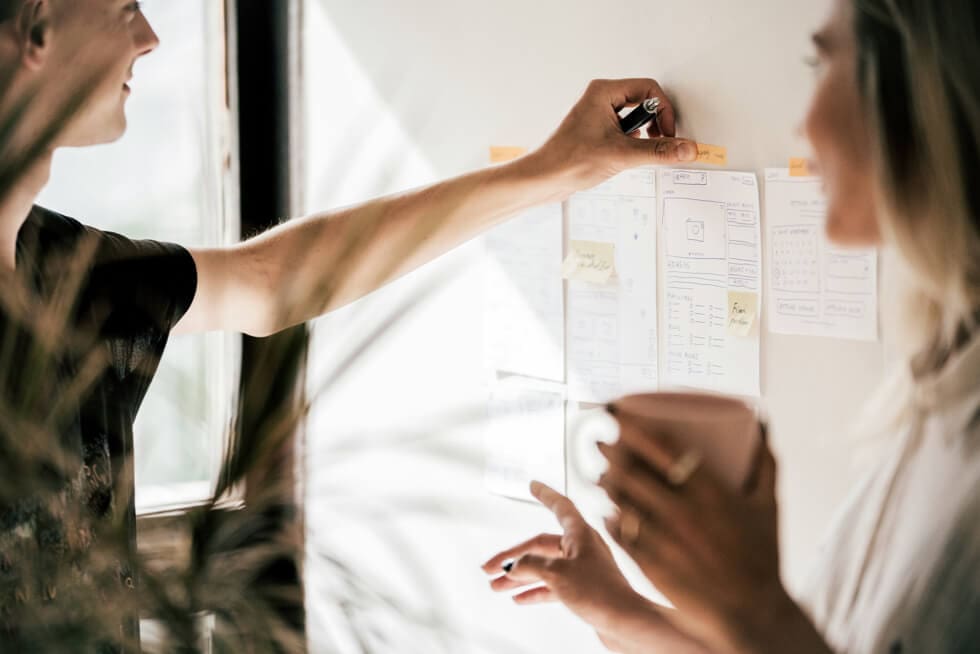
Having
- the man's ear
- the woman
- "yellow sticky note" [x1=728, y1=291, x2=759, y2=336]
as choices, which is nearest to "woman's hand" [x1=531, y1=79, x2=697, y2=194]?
"yellow sticky note" [x1=728, y1=291, x2=759, y2=336]

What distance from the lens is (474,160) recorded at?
2189 millimetres

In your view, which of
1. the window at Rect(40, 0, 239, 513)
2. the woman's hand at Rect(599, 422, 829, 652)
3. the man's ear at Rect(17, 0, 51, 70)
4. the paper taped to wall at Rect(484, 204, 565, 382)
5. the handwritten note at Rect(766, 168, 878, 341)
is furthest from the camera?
the window at Rect(40, 0, 239, 513)

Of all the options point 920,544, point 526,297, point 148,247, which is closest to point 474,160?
point 526,297

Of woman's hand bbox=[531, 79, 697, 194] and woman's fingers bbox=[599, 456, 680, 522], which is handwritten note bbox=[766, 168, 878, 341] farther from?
woman's fingers bbox=[599, 456, 680, 522]

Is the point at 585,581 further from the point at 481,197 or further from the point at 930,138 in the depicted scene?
the point at 930,138

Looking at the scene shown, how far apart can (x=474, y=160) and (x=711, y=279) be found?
703mm

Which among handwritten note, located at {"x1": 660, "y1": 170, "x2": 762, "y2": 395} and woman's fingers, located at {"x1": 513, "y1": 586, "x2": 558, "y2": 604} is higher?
handwritten note, located at {"x1": 660, "y1": 170, "x2": 762, "y2": 395}

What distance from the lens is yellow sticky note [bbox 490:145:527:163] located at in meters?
2.05

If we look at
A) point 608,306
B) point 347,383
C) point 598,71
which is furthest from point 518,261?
point 347,383

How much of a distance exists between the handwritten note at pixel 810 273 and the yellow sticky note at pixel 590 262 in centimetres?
39

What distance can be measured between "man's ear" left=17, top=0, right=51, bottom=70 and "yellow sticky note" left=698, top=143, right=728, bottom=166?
3.23ft

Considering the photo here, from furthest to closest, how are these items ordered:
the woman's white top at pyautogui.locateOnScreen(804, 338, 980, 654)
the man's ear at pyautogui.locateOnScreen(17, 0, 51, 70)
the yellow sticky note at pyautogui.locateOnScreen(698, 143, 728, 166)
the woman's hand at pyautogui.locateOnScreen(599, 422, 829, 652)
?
the yellow sticky note at pyautogui.locateOnScreen(698, 143, 728, 166)
the woman's hand at pyautogui.locateOnScreen(599, 422, 829, 652)
the woman's white top at pyautogui.locateOnScreen(804, 338, 980, 654)
the man's ear at pyautogui.locateOnScreen(17, 0, 51, 70)

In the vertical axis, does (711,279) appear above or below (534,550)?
above

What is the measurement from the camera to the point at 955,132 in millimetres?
1025
